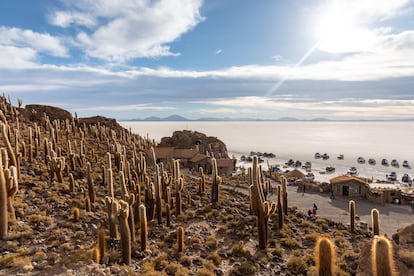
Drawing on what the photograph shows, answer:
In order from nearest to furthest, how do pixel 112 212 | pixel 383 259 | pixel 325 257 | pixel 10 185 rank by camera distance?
pixel 383 259 < pixel 325 257 < pixel 10 185 < pixel 112 212

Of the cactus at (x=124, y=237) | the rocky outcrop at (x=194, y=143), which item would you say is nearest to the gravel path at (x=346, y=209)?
the cactus at (x=124, y=237)

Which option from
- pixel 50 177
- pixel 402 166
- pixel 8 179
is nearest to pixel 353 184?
pixel 50 177

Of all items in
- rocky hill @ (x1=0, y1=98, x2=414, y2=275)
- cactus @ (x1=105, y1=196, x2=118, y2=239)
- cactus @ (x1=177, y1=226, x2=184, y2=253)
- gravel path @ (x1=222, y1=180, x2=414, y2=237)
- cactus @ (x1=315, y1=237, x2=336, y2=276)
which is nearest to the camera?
cactus @ (x1=315, y1=237, x2=336, y2=276)

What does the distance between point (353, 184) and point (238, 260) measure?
88.6ft

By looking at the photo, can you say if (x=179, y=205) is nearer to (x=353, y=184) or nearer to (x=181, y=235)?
(x=181, y=235)

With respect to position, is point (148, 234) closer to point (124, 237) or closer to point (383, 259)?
point (124, 237)

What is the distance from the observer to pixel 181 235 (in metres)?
15.5

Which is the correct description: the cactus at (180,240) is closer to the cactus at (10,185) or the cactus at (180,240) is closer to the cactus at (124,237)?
the cactus at (124,237)

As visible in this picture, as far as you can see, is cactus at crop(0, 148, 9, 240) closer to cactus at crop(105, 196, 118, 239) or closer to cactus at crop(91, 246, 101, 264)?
cactus at crop(105, 196, 118, 239)

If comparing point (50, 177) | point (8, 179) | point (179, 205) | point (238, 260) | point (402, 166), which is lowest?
point (402, 166)

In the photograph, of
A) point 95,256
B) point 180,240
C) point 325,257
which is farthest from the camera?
point 180,240

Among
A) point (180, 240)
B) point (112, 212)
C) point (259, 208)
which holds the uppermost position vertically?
point (112, 212)

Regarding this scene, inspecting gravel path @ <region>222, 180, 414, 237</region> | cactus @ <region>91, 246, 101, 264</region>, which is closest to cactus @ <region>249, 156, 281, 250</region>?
cactus @ <region>91, 246, 101, 264</region>

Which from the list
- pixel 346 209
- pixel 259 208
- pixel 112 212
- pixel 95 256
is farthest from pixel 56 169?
pixel 346 209
